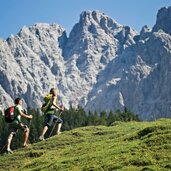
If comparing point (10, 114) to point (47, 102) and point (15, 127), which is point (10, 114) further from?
point (47, 102)

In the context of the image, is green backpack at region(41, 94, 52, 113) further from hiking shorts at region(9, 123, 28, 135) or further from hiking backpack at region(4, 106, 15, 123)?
hiking backpack at region(4, 106, 15, 123)

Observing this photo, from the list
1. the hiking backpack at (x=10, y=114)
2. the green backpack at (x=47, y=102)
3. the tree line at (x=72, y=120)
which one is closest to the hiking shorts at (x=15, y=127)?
the hiking backpack at (x=10, y=114)

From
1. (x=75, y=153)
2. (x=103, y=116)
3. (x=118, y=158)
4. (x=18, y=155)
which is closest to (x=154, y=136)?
(x=118, y=158)

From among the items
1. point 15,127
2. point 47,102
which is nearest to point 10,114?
point 15,127

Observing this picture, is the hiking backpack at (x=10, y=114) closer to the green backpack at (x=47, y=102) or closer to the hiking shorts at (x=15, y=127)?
the hiking shorts at (x=15, y=127)

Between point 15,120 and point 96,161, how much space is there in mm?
5841

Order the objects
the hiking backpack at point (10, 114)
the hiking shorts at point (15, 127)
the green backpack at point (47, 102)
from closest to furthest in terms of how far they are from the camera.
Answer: the hiking backpack at point (10, 114) → the hiking shorts at point (15, 127) → the green backpack at point (47, 102)

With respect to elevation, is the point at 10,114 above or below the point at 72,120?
below

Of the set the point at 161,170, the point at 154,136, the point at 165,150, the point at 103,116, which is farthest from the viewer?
the point at 103,116

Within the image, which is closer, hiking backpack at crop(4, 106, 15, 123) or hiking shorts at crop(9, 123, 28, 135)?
hiking backpack at crop(4, 106, 15, 123)

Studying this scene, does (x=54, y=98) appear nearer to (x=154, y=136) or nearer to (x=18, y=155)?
(x=154, y=136)

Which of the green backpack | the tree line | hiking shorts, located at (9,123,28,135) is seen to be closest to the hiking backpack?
hiking shorts, located at (9,123,28,135)

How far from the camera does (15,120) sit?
24922 mm

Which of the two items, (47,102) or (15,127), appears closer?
(15,127)
